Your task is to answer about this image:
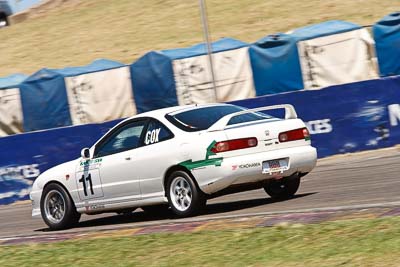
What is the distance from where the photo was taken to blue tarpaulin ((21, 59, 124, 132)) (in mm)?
25125

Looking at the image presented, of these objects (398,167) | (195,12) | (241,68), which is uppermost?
(195,12)

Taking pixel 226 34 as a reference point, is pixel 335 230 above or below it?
below

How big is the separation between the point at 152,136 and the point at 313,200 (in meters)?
2.14

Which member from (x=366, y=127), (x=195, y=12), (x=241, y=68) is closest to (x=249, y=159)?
(x=366, y=127)

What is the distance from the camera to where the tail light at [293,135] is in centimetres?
1171

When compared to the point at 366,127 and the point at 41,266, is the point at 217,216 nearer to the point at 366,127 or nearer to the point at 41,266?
the point at 41,266

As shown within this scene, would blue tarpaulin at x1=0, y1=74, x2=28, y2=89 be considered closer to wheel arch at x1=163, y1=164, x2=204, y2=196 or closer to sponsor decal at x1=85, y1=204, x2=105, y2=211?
sponsor decal at x1=85, y1=204, x2=105, y2=211

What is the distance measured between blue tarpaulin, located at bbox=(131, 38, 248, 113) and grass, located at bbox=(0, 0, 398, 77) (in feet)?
47.5

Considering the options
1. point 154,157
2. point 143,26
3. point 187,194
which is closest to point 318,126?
point 154,157

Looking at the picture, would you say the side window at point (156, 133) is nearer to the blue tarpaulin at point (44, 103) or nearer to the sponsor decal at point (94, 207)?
the sponsor decal at point (94, 207)

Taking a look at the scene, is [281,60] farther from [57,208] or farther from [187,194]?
[187,194]

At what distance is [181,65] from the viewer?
2455 cm

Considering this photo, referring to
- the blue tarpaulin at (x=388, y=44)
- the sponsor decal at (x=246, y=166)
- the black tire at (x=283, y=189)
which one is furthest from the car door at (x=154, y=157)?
the blue tarpaulin at (x=388, y=44)

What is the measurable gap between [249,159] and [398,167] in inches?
165
